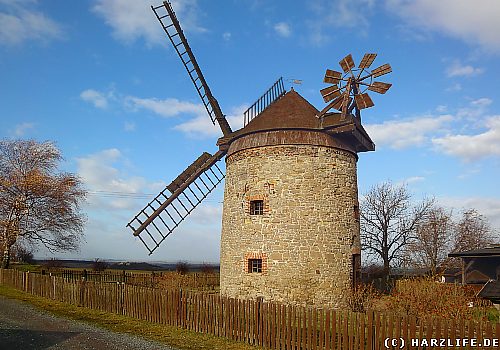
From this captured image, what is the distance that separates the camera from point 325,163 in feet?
53.3

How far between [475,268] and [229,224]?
13.1 metres

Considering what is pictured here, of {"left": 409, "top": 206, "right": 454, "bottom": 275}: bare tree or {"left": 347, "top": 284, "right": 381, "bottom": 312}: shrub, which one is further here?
{"left": 409, "top": 206, "right": 454, "bottom": 275}: bare tree

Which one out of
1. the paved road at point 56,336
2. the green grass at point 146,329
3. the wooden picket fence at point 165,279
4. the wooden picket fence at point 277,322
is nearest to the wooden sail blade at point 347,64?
the wooden picket fence at point 277,322

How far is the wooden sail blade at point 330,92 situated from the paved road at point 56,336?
10.5m

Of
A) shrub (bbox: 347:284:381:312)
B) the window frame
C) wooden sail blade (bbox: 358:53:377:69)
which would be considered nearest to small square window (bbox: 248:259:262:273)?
the window frame

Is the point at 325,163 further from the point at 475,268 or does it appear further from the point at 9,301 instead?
the point at 9,301

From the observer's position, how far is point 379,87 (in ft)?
51.8

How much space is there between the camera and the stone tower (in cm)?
1551

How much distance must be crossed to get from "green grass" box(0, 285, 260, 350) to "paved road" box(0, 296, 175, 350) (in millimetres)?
463

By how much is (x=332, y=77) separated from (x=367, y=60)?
55.3 inches

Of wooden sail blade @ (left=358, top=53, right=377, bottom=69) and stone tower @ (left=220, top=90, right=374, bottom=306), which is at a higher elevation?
wooden sail blade @ (left=358, top=53, right=377, bottom=69)

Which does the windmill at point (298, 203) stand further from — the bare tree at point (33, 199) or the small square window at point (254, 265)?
the bare tree at point (33, 199)

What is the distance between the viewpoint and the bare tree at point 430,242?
35.3 meters

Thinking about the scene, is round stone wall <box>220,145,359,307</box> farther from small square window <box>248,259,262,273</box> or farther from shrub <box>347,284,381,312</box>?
shrub <box>347,284,381,312</box>
